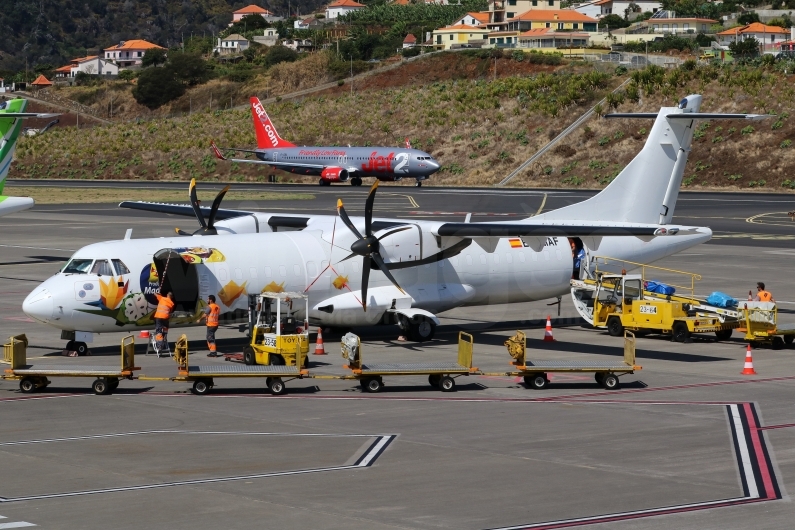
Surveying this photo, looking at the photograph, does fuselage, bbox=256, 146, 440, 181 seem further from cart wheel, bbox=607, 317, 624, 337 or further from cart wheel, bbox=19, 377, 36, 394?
cart wheel, bbox=19, 377, 36, 394

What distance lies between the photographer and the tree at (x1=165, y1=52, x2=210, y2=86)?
6353 inches

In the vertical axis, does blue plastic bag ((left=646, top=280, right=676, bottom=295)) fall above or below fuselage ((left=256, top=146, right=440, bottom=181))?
below

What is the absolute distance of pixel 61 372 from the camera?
23.2 meters

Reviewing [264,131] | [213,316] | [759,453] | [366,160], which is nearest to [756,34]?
[366,160]

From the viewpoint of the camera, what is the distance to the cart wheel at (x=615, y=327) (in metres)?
32.0

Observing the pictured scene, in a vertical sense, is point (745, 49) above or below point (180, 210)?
above

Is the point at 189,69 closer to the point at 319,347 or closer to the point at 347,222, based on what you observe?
the point at 347,222

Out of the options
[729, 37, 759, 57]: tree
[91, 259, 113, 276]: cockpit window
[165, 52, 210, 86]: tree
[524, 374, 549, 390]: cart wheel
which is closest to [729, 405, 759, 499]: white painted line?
[524, 374, 549, 390]: cart wheel

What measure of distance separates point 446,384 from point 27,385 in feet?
29.3

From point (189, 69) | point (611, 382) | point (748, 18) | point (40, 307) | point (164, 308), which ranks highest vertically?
point (748, 18)

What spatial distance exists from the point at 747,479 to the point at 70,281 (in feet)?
56.4

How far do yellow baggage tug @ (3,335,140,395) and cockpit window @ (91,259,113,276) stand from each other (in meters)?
3.94

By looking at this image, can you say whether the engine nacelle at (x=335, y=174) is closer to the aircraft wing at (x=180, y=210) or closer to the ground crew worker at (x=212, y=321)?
the aircraft wing at (x=180, y=210)

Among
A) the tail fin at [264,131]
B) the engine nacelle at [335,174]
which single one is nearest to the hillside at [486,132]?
the tail fin at [264,131]
